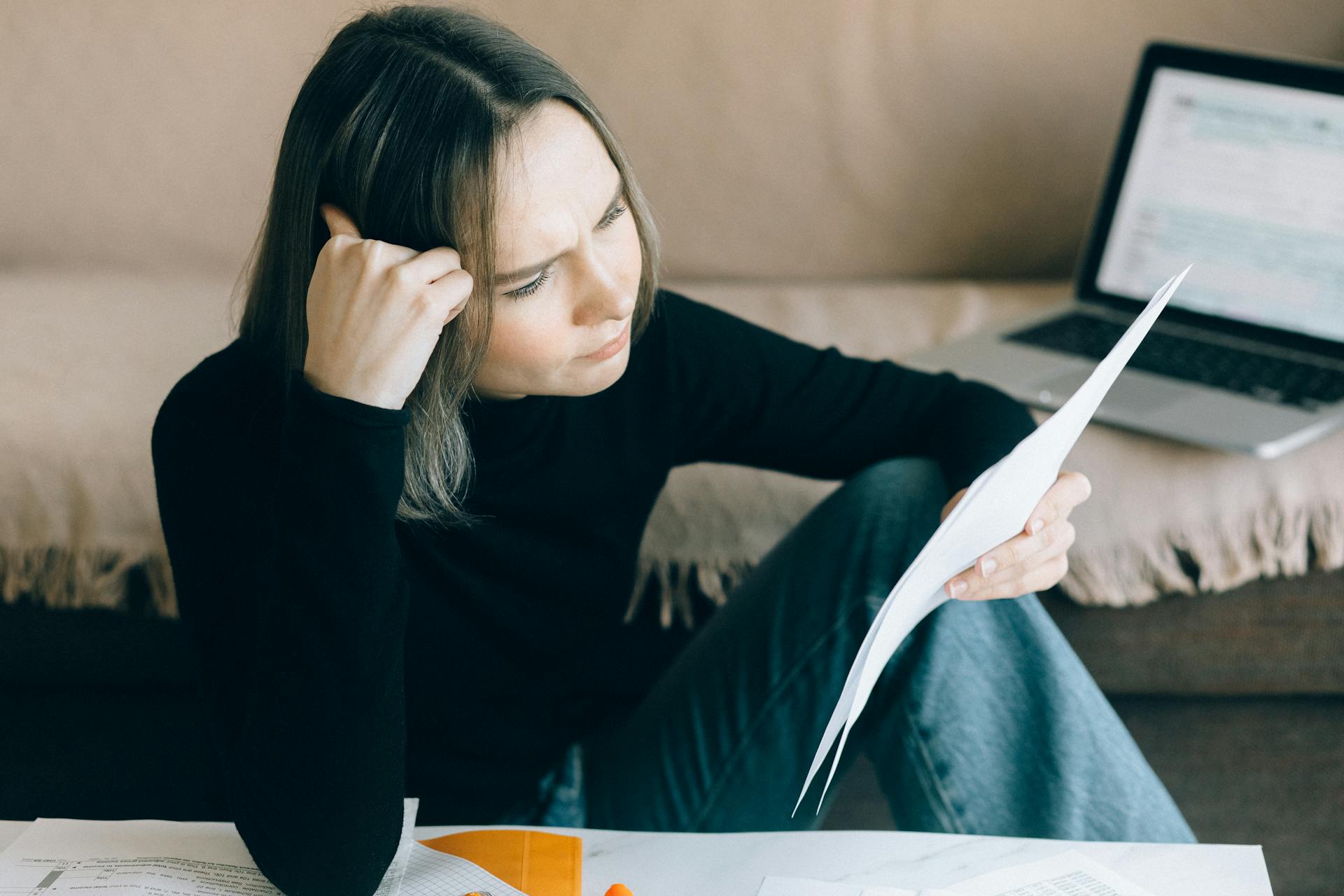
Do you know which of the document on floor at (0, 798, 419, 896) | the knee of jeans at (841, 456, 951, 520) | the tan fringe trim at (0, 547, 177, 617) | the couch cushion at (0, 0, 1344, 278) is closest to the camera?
the document on floor at (0, 798, 419, 896)

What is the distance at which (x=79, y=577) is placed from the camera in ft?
3.48

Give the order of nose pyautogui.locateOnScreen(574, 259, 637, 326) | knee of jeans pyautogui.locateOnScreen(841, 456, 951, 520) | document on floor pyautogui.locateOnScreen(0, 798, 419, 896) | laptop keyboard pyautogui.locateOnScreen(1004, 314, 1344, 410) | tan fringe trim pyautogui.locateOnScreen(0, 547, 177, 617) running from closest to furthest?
document on floor pyautogui.locateOnScreen(0, 798, 419, 896) < nose pyautogui.locateOnScreen(574, 259, 637, 326) < knee of jeans pyautogui.locateOnScreen(841, 456, 951, 520) < tan fringe trim pyautogui.locateOnScreen(0, 547, 177, 617) < laptop keyboard pyautogui.locateOnScreen(1004, 314, 1344, 410)

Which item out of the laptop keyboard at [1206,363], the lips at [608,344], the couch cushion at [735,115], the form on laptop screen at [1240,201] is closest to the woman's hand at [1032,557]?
the lips at [608,344]

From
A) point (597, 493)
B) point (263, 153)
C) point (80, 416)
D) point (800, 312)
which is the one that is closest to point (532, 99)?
point (597, 493)

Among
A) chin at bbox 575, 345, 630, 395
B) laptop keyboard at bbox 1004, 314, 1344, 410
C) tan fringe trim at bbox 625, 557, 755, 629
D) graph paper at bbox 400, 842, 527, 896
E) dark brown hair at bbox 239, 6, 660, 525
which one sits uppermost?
dark brown hair at bbox 239, 6, 660, 525

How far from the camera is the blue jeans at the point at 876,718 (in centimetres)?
76

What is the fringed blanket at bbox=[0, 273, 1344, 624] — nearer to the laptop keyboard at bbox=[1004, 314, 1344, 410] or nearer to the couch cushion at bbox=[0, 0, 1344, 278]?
the laptop keyboard at bbox=[1004, 314, 1344, 410]

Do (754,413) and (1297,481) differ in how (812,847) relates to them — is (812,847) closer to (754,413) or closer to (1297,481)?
(754,413)

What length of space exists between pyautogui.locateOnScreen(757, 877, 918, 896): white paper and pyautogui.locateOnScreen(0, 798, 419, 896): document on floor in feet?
0.66

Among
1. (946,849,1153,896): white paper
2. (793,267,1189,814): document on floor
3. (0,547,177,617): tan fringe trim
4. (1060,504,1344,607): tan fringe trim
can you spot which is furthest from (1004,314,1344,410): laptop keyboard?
(0,547,177,617): tan fringe trim

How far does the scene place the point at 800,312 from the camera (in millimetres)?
1409

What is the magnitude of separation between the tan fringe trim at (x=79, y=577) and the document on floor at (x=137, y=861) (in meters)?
0.45

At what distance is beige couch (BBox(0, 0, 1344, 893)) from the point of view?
108 centimetres

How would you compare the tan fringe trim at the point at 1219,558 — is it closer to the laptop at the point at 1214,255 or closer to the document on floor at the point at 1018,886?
the laptop at the point at 1214,255
